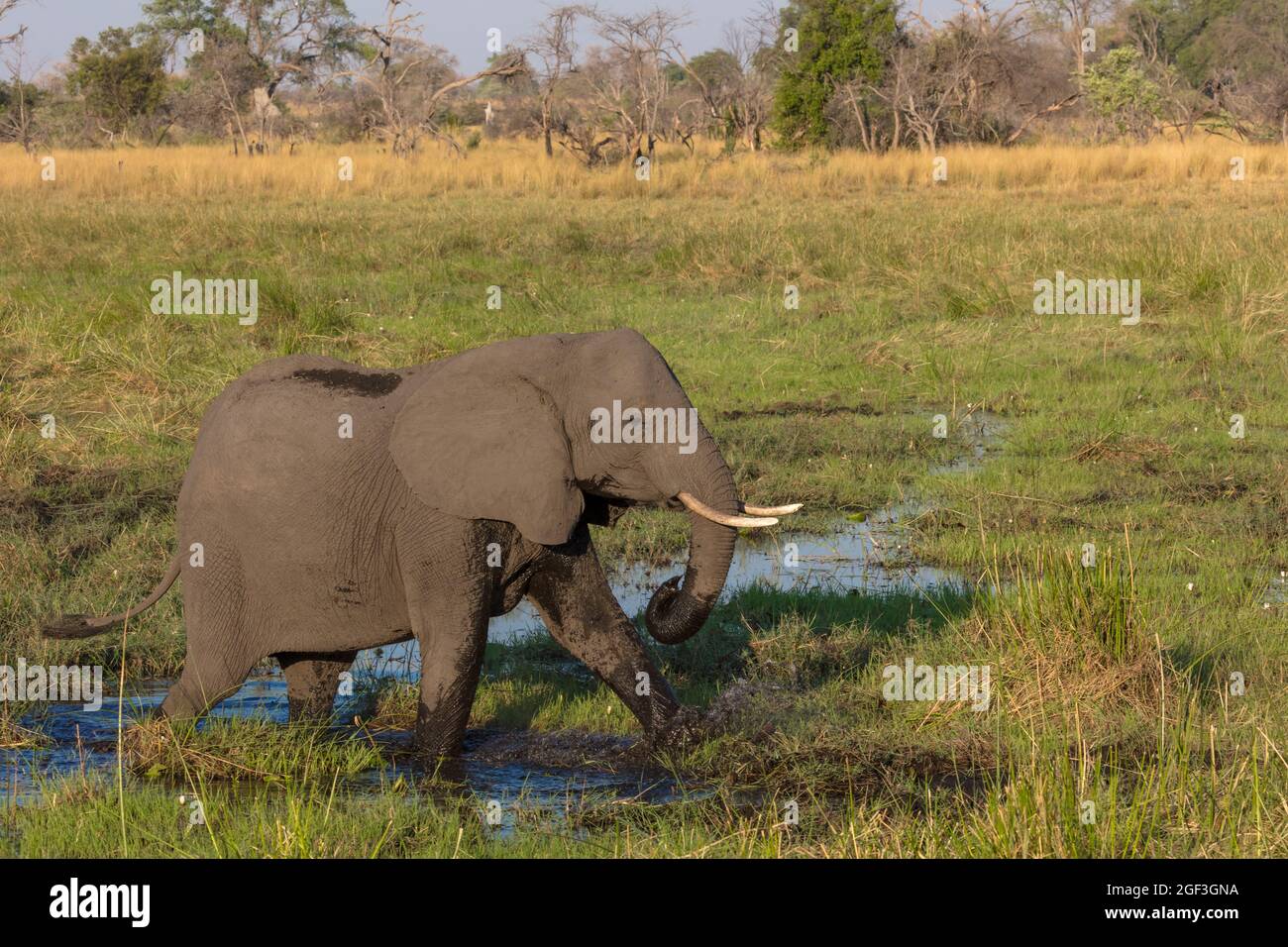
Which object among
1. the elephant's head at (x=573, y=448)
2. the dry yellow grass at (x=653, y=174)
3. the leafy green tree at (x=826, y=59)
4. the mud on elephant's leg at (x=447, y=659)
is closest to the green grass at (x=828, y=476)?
the mud on elephant's leg at (x=447, y=659)

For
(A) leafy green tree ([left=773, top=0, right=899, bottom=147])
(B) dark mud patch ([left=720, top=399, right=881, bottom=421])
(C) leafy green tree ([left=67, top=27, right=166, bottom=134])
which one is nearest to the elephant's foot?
(B) dark mud patch ([left=720, top=399, right=881, bottom=421])

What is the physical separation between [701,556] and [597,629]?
1.75ft

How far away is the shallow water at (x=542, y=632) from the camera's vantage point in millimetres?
5168

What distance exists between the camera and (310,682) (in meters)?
5.70

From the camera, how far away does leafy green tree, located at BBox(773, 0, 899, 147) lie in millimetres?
27797

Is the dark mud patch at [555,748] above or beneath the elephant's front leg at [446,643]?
beneath

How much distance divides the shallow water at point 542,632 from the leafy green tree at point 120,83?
2969 centimetres

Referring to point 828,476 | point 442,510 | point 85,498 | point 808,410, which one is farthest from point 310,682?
point 808,410

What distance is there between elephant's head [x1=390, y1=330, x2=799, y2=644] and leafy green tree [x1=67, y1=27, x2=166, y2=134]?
3213 centimetres

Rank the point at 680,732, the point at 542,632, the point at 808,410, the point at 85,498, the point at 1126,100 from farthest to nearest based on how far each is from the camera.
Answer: the point at 1126,100, the point at 808,410, the point at 85,498, the point at 542,632, the point at 680,732

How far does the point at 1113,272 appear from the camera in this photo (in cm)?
1372

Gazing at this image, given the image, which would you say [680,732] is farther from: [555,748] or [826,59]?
[826,59]

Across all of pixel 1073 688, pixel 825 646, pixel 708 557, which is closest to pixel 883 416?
pixel 825 646

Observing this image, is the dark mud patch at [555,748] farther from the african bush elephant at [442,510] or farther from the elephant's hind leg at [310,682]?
the elephant's hind leg at [310,682]
